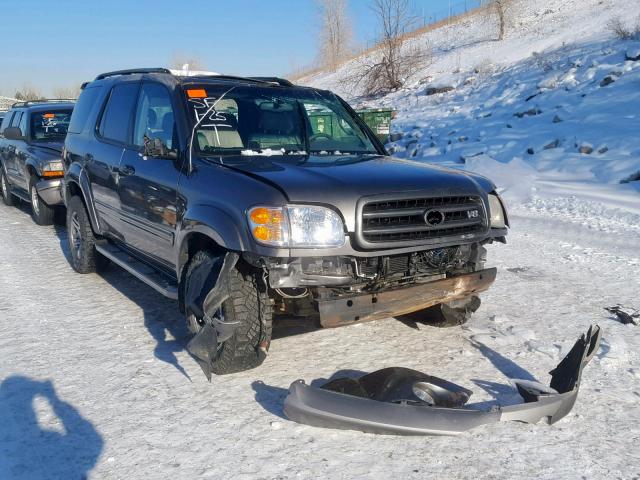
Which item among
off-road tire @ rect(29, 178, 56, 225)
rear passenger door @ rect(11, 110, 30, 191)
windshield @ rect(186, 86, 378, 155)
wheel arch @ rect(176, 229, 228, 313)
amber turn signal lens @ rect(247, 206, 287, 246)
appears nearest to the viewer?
amber turn signal lens @ rect(247, 206, 287, 246)

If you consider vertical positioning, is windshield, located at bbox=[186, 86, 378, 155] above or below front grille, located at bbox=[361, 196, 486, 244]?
above

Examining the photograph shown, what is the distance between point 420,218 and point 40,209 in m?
7.23

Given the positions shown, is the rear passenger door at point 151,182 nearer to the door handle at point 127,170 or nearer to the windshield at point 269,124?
the door handle at point 127,170

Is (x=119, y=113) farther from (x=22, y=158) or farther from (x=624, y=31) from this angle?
(x=624, y=31)

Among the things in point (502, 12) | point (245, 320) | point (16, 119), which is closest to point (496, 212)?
point (245, 320)

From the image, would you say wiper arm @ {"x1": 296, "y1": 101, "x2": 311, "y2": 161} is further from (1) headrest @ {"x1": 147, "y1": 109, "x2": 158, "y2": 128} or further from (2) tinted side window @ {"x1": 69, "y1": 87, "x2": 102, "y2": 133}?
(2) tinted side window @ {"x1": 69, "y1": 87, "x2": 102, "y2": 133}

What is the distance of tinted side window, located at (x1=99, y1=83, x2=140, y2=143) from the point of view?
5.31m

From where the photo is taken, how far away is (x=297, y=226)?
345 centimetres

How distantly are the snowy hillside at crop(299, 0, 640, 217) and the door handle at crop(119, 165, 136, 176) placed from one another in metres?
6.58

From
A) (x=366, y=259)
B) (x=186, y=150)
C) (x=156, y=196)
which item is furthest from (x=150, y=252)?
(x=366, y=259)

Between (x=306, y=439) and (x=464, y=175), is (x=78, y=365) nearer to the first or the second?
(x=306, y=439)

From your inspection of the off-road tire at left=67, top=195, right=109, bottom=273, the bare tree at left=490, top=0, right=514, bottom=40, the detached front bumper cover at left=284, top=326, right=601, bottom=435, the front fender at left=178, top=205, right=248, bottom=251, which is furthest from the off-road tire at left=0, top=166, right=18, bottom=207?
the bare tree at left=490, top=0, right=514, bottom=40

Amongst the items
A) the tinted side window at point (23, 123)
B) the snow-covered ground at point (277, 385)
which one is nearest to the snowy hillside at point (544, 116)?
the snow-covered ground at point (277, 385)

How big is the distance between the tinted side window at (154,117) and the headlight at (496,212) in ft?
7.65
